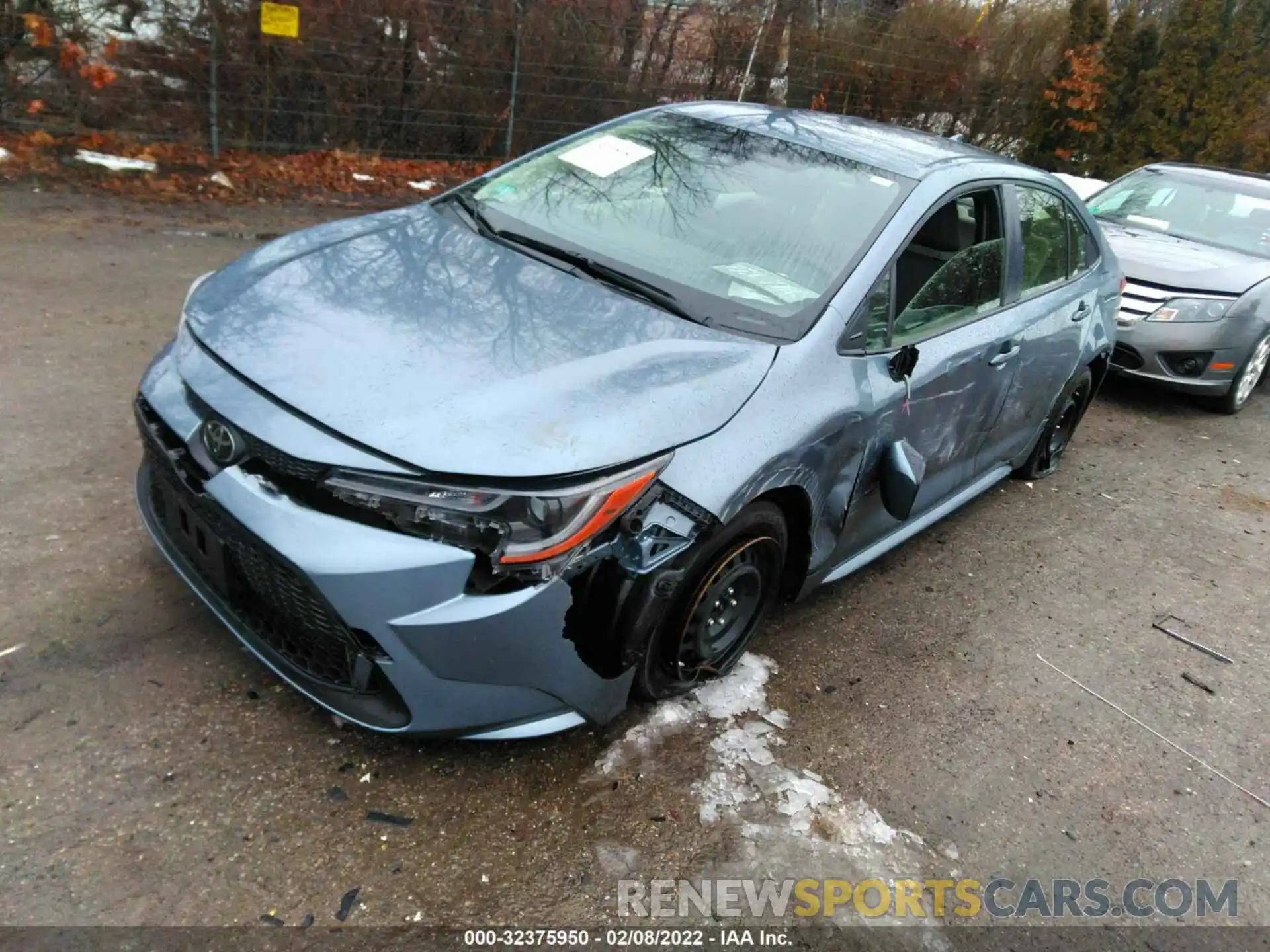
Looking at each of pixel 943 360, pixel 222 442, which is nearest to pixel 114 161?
pixel 222 442

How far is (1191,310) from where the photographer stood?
20.5ft

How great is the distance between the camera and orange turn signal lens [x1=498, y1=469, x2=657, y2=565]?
232 cm

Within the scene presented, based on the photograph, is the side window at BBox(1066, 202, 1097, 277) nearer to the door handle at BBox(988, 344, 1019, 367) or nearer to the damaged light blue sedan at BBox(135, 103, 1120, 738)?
the damaged light blue sedan at BBox(135, 103, 1120, 738)

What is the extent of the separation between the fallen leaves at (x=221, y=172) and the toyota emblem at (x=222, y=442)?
19.5 ft

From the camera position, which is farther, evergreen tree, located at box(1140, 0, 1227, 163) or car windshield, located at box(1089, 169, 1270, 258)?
evergreen tree, located at box(1140, 0, 1227, 163)

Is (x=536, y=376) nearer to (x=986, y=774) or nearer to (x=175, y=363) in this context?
(x=175, y=363)

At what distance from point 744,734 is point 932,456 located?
1351mm

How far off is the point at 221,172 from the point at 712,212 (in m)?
6.23

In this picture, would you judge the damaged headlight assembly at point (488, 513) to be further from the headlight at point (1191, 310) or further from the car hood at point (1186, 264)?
the headlight at point (1191, 310)

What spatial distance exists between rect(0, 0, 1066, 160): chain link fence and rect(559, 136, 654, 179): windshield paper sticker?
546cm

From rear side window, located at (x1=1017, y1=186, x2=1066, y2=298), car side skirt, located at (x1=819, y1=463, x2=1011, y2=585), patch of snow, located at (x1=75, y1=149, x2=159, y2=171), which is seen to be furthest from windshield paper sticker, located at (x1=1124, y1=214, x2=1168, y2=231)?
patch of snow, located at (x1=75, y1=149, x2=159, y2=171)

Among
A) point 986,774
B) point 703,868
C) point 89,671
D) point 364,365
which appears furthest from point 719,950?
point 89,671

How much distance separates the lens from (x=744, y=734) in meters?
3.00

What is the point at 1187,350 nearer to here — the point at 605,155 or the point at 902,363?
the point at 902,363
